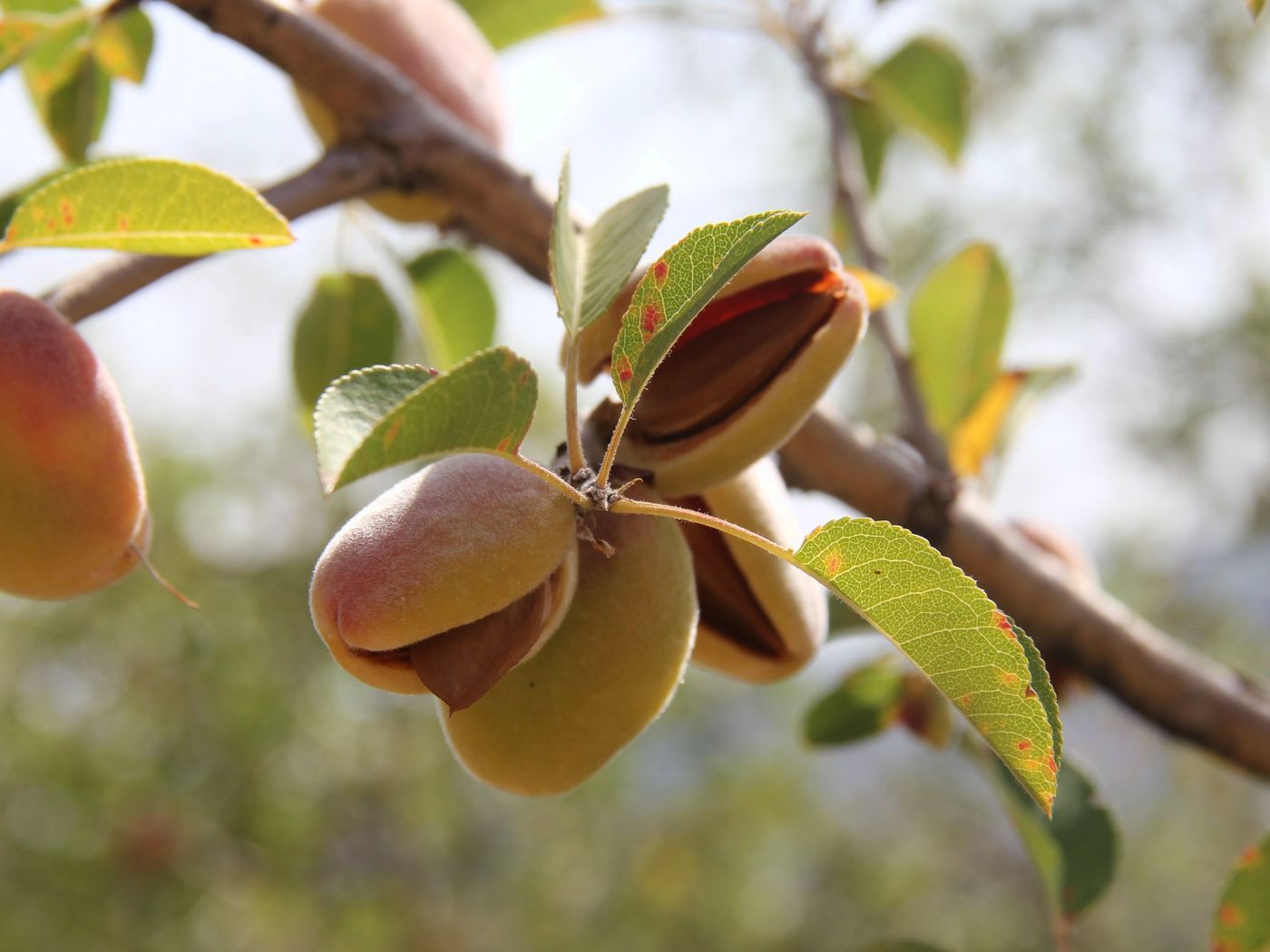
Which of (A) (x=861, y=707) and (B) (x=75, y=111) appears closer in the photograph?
(B) (x=75, y=111)

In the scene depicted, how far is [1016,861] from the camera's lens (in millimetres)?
5074

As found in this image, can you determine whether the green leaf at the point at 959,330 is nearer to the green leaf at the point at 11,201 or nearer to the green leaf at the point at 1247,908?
the green leaf at the point at 1247,908

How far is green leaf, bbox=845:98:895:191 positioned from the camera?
113 cm

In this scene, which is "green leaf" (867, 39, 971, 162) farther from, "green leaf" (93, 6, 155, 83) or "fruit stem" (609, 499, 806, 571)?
"fruit stem" (609, 499, 806, 571)

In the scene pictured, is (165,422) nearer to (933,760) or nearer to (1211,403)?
(933,760)

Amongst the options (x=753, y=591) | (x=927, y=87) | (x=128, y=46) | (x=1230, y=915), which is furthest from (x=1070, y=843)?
(x=128, y=46)

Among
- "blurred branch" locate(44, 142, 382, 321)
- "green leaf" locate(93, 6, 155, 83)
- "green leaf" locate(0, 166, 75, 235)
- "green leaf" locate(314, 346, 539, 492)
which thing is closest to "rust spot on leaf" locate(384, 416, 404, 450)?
"green leaf" locate(314, 346, 539, 492)

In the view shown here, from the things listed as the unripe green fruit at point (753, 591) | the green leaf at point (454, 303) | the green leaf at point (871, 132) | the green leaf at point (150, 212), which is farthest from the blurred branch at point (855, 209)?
the green leaf at point (150, 212)

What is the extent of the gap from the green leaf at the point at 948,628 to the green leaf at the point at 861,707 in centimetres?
50

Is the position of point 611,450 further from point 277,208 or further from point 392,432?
point 277,208

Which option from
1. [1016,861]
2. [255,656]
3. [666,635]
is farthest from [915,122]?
[1016,861]

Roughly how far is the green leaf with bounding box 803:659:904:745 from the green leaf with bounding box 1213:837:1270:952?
0.94 ft

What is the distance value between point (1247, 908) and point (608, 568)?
17.6 inches

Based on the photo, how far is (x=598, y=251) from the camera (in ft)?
1.52
